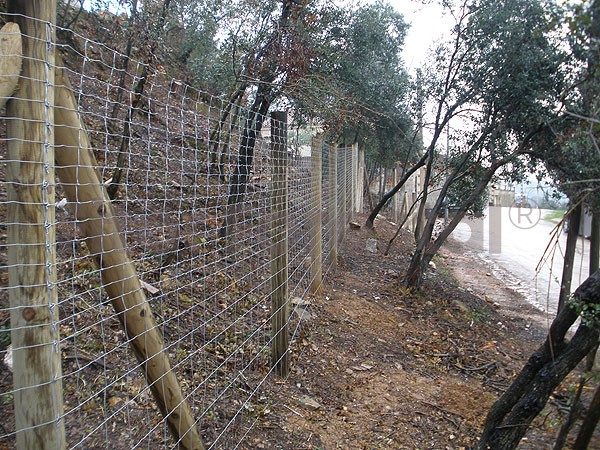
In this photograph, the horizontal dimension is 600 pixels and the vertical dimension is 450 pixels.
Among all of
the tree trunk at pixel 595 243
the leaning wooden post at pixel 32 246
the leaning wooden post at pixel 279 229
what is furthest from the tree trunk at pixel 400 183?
the leaning wooden post at pixel 32 246

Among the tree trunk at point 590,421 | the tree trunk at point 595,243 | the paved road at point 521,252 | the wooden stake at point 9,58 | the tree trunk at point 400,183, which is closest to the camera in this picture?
the wooden stake at point 9,58

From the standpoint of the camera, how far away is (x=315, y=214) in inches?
231

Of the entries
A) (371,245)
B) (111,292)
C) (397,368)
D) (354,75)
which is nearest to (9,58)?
(111,292)

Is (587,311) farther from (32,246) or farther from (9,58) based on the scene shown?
(9,58)

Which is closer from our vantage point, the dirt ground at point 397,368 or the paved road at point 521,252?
the dirt ground at point 397,368

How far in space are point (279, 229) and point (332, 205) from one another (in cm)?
392

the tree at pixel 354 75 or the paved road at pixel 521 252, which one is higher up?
the tree at pixel 354 75

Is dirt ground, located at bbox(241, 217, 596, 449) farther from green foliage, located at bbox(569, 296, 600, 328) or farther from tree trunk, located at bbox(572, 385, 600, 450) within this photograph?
green foliage, located at bbox(569, 296, 600, 328)

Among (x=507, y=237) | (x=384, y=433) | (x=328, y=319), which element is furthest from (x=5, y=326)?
(x=507, y=237)

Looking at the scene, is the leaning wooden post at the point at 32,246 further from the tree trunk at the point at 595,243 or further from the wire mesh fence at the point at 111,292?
the tree trunk at the point at 595,243

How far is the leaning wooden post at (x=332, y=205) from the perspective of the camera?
7.25m

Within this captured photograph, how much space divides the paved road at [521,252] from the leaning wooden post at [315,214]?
254 centimetres

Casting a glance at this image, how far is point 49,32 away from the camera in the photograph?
4.21ft

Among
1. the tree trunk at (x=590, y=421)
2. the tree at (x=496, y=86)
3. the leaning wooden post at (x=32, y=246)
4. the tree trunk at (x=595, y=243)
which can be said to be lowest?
the tree trunk at (x=590, y=421)
